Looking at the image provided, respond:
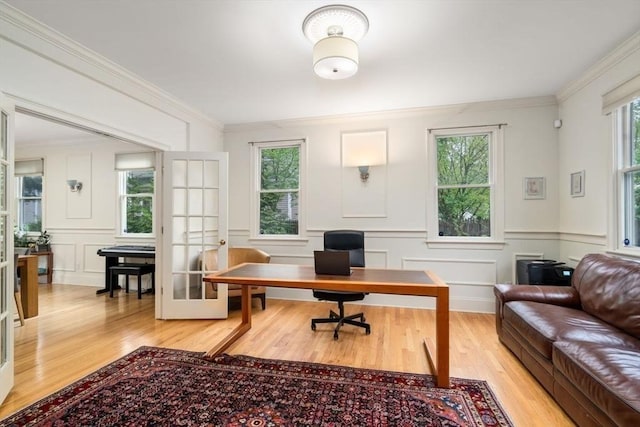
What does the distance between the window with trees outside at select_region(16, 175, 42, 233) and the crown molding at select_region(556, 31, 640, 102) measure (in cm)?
811

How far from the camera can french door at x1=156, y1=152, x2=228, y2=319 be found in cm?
348

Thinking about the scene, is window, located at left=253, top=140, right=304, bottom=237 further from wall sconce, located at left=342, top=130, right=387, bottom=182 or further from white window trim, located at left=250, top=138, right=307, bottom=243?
wall sconce, located at left=342, top=130, right=387, bottom=182

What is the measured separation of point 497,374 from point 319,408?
4.48 feet

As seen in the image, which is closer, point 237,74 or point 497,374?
point 497,374

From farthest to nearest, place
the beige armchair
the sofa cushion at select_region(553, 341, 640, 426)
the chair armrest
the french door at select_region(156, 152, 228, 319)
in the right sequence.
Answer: the beige armchair, the french door at select_region(156, 152, 228, 319), the chair armrest, the sofa cushion at select_region(553, 341, 640, 426)

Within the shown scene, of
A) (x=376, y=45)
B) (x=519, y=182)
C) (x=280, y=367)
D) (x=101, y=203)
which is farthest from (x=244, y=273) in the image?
(x=101, y=203)

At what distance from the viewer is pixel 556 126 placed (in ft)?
11.4

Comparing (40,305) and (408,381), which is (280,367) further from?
(40,305)

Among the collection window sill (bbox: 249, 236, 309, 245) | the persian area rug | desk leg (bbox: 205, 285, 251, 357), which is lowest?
the persian area rug

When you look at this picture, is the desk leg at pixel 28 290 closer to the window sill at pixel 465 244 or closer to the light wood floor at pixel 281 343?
the light wood floor at pixel 281 343

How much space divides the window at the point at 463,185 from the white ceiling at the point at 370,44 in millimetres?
512

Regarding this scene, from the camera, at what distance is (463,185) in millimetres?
3848

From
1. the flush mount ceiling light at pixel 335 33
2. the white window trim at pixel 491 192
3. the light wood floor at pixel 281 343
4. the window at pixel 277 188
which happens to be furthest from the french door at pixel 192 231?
the white window trim at pixel 491 192

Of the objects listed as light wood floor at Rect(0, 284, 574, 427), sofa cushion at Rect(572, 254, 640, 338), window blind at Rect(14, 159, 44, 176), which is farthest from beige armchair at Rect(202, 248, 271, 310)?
window blind at Rect(14, 159, 44, 176)
